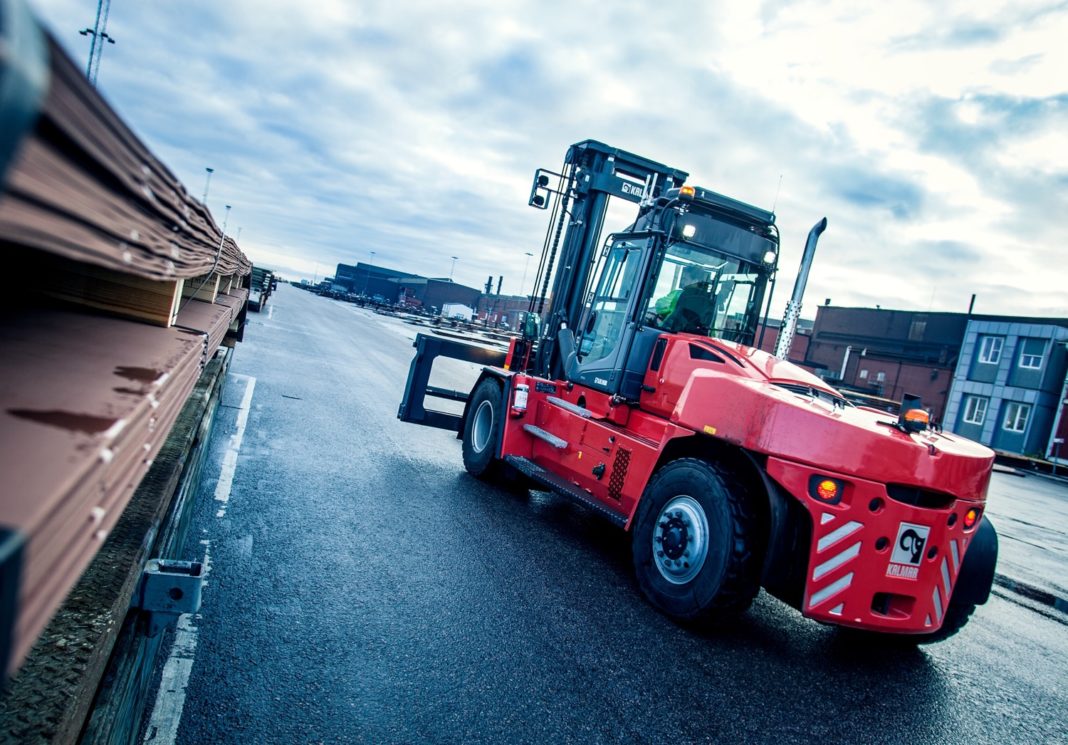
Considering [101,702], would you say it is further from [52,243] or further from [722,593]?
[722,593]

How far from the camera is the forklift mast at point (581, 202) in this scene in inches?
323

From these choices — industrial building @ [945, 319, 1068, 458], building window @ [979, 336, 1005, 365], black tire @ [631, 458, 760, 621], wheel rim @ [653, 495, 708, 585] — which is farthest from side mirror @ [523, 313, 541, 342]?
building window @ [979, 336, 1005, 365]

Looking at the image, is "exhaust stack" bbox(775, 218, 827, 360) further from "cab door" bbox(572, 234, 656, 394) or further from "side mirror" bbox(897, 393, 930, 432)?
"cab door" bbox(572, 234, 656, 394)

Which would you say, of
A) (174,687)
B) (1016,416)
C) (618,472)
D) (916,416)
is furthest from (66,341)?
(1016,416)

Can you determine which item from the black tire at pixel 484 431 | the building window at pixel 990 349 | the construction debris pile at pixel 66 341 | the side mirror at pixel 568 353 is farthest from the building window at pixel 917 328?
the construction debris pile at pixel 66 341

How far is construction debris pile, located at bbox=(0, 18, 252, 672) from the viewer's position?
0.76 metres

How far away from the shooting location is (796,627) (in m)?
5.29

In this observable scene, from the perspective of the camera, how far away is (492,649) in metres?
3.92

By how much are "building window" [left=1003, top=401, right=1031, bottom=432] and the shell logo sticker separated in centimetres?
4076

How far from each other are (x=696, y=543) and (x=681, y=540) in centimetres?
14

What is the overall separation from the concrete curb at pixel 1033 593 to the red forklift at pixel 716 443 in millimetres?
3202

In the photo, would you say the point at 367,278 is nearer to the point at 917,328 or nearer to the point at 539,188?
the point at 917,328

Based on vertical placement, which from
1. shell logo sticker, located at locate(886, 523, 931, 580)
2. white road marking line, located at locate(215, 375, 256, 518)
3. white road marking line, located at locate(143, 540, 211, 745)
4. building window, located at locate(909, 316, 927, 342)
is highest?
building window, located at locate(909, 316, 927, 342)

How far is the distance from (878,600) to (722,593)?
3.25ft
